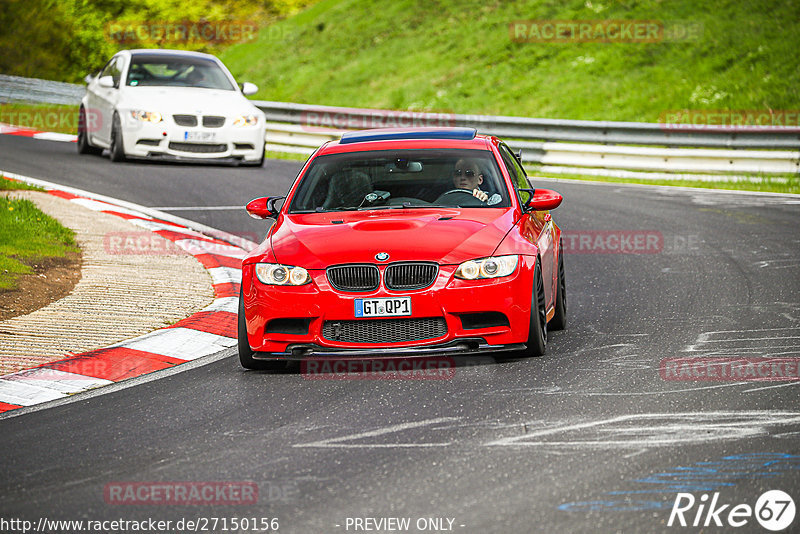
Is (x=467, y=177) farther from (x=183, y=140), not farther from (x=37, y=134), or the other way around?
(x=37, y=134)

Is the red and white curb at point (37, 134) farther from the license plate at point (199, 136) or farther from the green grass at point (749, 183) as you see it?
the green grass at point (749, 183)

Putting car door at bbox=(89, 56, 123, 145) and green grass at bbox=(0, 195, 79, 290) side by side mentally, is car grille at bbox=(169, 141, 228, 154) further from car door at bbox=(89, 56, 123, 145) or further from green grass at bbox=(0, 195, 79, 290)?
green grass at bbox=(0, 195, 79, 290)

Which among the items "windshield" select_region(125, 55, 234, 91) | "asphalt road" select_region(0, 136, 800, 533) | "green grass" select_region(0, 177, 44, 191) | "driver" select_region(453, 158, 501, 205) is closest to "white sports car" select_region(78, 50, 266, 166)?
"windshield" select_region(125, 55, 234, 91)

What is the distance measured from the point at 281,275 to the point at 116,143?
11.6m

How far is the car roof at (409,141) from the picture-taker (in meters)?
8.79

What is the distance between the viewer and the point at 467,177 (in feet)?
27.9

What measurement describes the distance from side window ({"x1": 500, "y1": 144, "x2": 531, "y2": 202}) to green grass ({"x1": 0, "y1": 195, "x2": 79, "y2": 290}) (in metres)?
4.25

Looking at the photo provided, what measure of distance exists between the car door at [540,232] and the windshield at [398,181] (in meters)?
0.27

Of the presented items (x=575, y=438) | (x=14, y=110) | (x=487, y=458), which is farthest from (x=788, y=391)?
(x=14, y=110)

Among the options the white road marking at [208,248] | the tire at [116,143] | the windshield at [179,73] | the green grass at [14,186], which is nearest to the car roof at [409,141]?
the white road marking at [208,248]

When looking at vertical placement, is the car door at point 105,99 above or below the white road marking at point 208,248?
above

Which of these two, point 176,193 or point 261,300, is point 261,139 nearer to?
point 176,193

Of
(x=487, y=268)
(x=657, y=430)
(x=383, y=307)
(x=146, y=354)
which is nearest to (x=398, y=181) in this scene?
(x=487, y=268)

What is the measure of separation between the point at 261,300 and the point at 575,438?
8.07 feet
